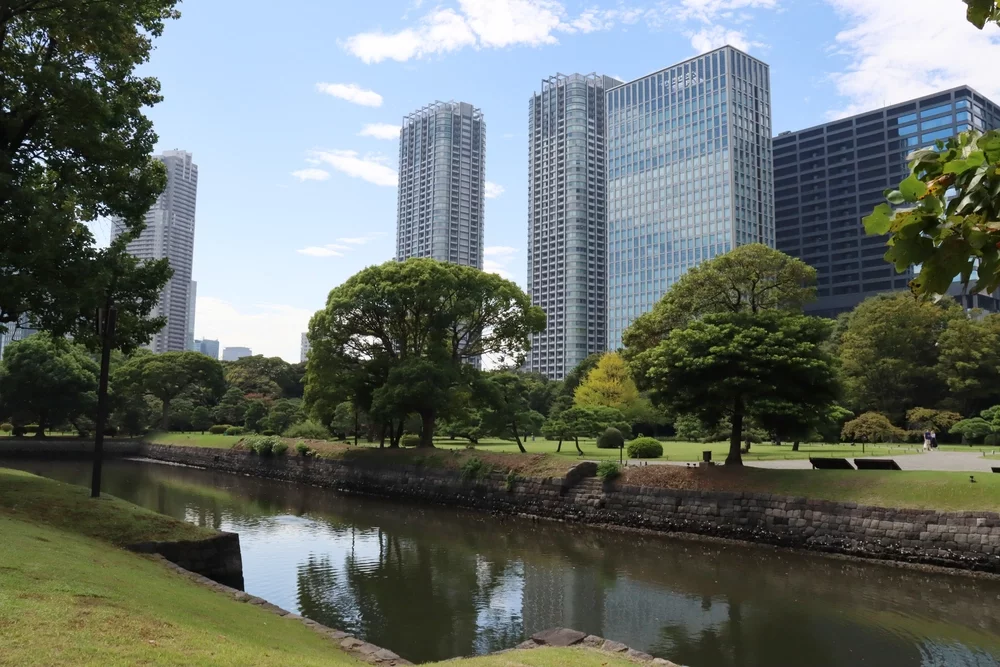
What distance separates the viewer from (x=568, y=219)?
414 ft

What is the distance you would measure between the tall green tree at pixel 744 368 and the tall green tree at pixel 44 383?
4199 centimetres

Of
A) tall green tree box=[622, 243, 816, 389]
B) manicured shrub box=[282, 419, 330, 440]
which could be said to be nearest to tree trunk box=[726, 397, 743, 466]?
tall green tree box=[622, 243, 816, 389]

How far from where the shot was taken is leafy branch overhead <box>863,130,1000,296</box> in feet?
7.38

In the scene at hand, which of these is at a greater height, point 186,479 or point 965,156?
point 965,156

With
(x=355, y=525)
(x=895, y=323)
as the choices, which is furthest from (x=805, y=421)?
(x=895, y=323)

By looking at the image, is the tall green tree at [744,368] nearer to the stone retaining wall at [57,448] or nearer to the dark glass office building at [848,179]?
the stone retaining wall at [57,448]

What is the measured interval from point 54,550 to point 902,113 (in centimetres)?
12859

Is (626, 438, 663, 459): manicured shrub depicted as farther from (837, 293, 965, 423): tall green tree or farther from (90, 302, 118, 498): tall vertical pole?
(837, 293, 965, 423): tall green tree

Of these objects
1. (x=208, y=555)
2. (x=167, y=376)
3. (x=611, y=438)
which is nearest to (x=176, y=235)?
(x=167, y=376)

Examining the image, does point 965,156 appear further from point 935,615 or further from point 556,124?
point 556,124

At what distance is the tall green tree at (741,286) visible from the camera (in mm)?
28703

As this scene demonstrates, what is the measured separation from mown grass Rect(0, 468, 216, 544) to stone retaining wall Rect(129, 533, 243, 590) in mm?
206

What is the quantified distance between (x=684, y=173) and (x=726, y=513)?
3787 inches

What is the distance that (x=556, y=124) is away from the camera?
13088 cm
